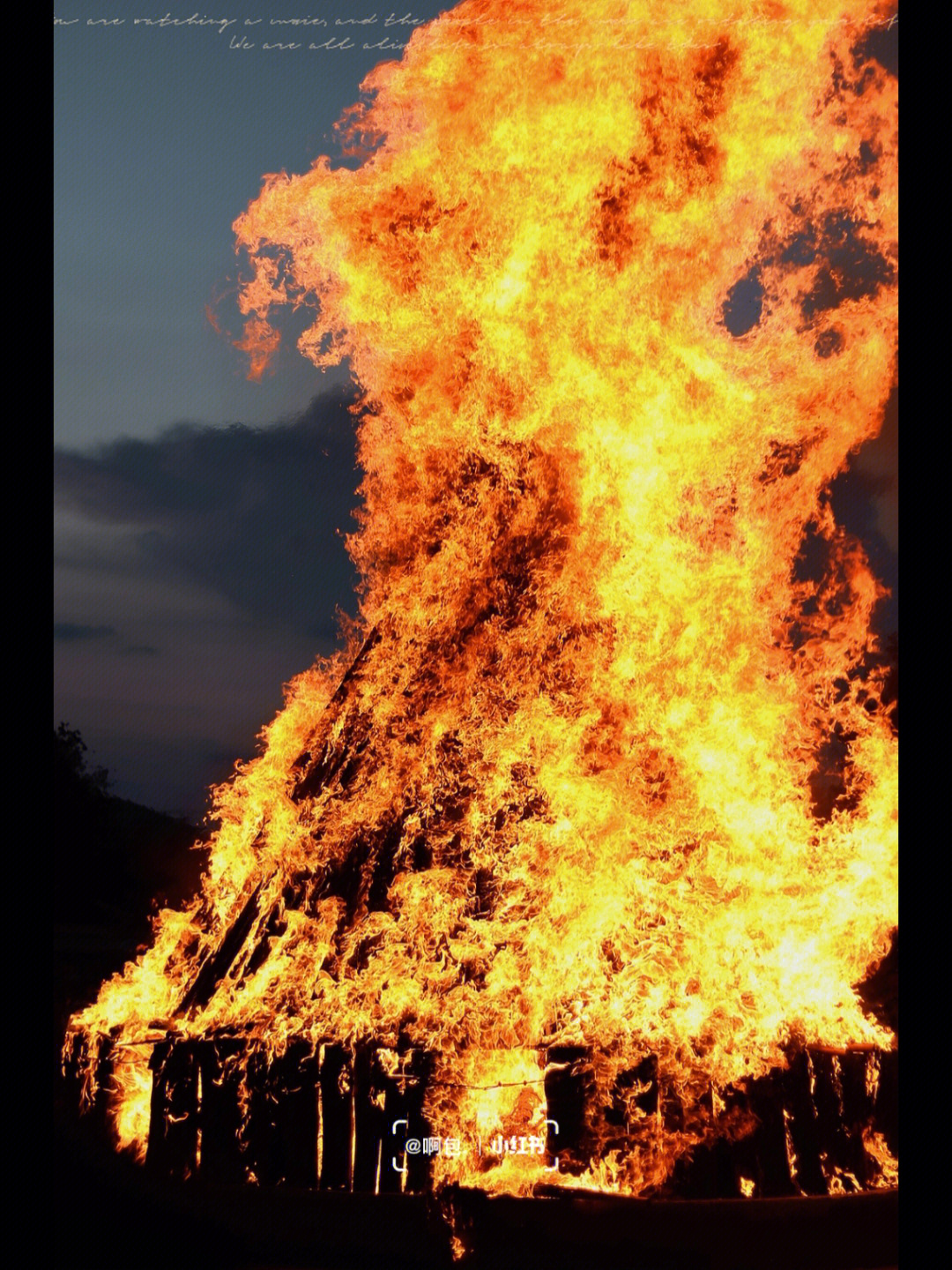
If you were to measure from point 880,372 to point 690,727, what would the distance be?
299cm

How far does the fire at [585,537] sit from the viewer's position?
6.94 m

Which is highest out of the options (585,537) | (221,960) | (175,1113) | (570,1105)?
(585,537)

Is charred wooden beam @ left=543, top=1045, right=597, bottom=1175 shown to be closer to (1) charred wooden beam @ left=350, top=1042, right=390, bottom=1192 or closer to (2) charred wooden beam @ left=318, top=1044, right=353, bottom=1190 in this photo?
(1) charred wooden beam @ left=350, top=1042, right=390, bottom=1192

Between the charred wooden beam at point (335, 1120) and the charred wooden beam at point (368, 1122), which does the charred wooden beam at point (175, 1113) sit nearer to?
the charred wooden beam at point (335, 1120)

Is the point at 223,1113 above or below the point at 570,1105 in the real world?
below

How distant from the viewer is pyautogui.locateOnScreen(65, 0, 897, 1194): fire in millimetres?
6941

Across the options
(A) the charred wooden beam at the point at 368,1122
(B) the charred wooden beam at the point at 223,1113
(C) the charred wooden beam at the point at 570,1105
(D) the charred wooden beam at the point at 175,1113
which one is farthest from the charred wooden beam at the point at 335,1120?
(C) the charred wooden beam at the point at 570,1105

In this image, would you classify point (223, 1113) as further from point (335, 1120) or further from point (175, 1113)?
point (335, 1120)

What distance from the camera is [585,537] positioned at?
7.54 meters

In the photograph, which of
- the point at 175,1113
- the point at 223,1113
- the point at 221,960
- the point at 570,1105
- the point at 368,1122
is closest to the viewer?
the point at 570,1105

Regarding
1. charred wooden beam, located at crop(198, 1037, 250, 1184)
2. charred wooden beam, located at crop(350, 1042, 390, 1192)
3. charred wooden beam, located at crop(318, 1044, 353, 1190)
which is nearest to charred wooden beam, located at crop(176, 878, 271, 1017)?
charred wooden beam, located at crop(198, 1037, 250, 1184)

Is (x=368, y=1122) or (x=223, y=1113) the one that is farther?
(x=223, y=1113)

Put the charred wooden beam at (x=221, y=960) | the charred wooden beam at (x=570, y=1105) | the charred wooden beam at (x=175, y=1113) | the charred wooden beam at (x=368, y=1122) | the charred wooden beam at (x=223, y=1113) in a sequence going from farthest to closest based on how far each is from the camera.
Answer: the charred wooden beam at (x=221, y=960) < the charred wooden beam at (x=175, y=1113) < the charred wooden beam at (x=223, y=1113) < the charred wooden beam at (x=368, y=1122) < the charred wooden beam at (x=570, y=1105)

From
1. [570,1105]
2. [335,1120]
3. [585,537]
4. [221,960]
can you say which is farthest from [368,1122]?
[585,537]
